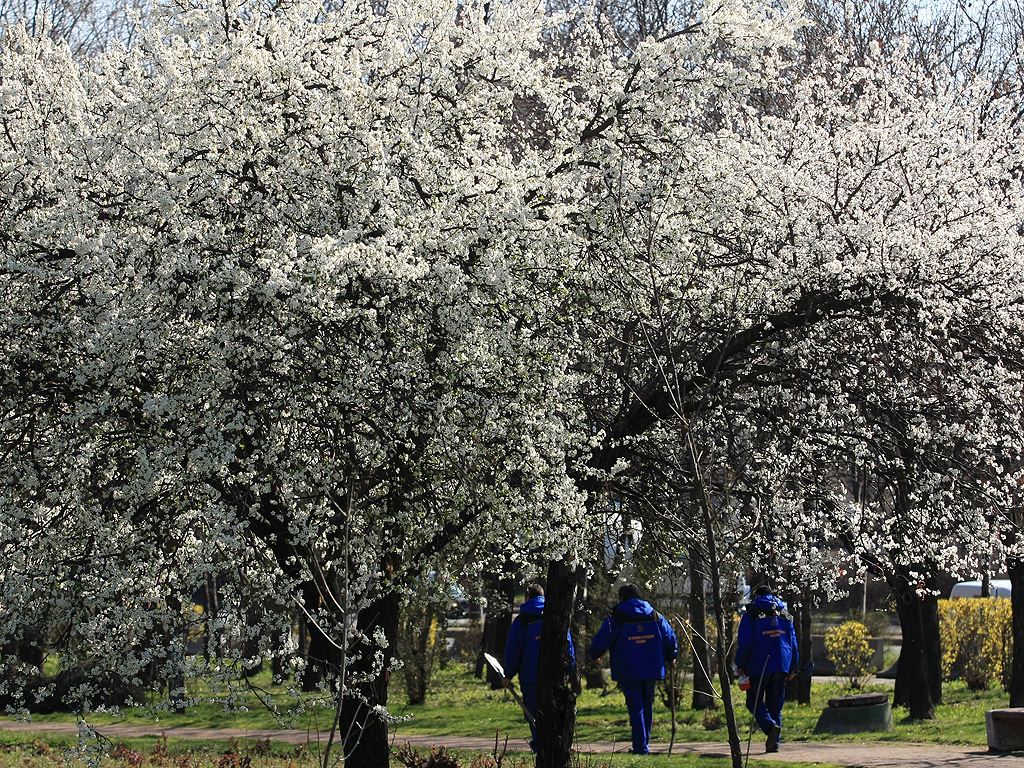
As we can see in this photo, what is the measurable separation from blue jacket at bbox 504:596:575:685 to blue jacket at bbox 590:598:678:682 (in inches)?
21.4

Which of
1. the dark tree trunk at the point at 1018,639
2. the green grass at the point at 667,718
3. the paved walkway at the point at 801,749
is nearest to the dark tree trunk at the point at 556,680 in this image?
the paved walkway at the point at 801,749

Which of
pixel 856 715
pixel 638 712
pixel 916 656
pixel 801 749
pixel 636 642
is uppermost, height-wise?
pixel 636 642

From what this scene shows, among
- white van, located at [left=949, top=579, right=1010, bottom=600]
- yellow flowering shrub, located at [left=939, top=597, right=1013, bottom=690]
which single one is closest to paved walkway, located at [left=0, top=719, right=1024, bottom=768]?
yellow flowering shrub, located at [left=939, top=597, right=1013, bottom=690]

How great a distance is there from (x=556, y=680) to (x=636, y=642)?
198 centimetres

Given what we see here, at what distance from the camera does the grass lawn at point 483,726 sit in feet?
32.8

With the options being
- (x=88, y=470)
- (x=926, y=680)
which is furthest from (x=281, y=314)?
(x=926, y=680)

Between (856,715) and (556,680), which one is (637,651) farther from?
(856,715)

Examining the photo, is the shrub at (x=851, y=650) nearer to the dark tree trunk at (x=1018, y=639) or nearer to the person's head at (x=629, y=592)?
the dark tree trunk at (x=1018, y=639)

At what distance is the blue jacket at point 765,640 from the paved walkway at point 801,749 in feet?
2.73

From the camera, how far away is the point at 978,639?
18.5 meters

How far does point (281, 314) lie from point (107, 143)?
157 cm

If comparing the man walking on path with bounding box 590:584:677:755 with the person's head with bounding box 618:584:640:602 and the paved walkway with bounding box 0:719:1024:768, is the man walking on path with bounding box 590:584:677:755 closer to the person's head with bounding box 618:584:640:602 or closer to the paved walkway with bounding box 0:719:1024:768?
the person's head with bounding box 618:584:640:602

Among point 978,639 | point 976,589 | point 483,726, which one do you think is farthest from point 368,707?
point 976,589

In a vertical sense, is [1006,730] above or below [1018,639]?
below
